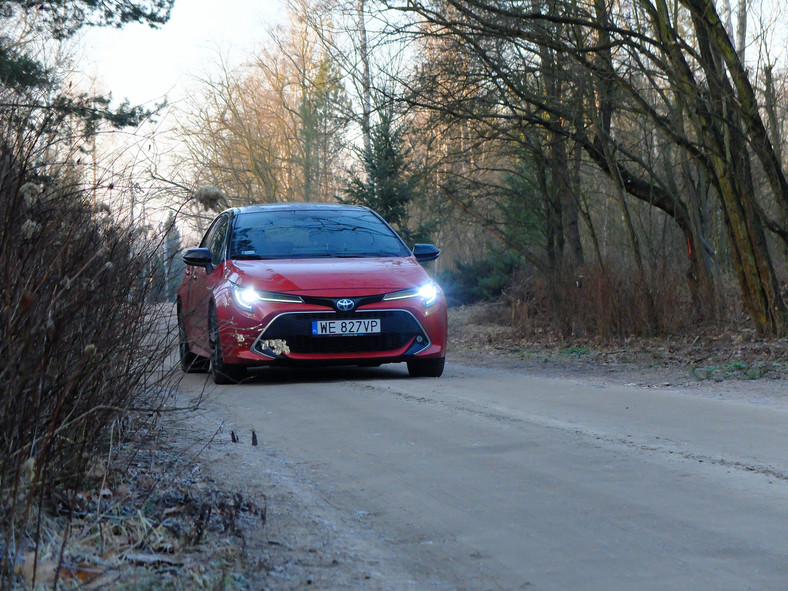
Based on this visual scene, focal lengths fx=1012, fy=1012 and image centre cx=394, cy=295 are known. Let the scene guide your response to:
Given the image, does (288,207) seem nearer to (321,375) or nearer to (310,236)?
(310,236)

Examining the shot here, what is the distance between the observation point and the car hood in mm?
9312

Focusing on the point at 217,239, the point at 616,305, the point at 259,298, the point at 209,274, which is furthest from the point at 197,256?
the point at 616,305

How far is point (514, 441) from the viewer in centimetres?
604

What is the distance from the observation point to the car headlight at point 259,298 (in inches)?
364

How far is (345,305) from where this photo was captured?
927 cm

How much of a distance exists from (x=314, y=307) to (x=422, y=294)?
109 centimetres

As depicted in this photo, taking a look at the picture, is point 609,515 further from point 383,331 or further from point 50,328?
point 383,331

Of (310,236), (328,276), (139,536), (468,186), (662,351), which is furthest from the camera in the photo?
(468,186)

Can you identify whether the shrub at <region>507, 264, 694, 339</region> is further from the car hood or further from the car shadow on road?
the car hood

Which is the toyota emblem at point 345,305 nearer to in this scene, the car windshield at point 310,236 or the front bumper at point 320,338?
the front bumper at point 320,338

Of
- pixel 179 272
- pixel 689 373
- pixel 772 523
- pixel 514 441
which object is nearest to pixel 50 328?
pixel 772 523

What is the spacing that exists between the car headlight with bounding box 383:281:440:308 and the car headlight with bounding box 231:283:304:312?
881 millimetres

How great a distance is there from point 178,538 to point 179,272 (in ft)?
9.23

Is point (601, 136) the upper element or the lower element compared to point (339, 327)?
upper
